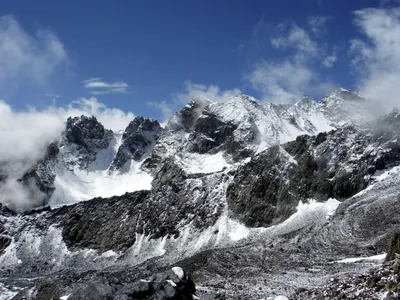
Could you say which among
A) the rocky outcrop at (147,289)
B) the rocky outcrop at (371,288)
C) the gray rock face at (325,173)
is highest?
the gray rock face at (325,173)

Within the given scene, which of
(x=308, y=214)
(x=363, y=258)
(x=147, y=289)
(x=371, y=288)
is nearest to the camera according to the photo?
(x=371, y=288)

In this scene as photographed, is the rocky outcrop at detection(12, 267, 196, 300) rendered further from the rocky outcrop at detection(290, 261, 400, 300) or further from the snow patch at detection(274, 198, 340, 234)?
the snow patch at detection(274, 198, 340, 234)

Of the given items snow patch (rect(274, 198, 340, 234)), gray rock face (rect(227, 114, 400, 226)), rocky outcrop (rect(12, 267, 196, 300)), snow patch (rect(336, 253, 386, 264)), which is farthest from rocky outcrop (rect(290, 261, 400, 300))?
gray rock face (rect(227, 114, 400, 226))

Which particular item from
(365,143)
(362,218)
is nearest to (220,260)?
(362,218)

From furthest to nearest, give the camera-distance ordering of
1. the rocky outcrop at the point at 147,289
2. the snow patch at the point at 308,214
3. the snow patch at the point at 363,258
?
the snow patch at the point at 308,214 → the snow patch at the point at 363,258 → the rocky outcrop at the point at 147,289

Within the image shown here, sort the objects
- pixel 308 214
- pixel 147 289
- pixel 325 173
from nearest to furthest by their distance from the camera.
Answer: pixel 147 289
pixel 308 214
pixel 325 173

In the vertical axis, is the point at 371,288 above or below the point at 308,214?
below

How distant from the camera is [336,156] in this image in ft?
615

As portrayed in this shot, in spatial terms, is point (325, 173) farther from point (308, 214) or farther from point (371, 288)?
point (371, 288)

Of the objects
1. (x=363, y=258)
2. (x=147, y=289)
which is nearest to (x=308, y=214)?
(x=363, y=258)

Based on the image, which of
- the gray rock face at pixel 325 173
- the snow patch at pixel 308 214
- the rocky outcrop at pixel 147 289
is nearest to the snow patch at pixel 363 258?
the rocky outcrop at pixel 147 289

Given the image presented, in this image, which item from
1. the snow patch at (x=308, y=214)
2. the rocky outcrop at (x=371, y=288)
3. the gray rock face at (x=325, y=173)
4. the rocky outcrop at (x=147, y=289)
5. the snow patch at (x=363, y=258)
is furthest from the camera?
the gray rock face at (x=325, y=173)

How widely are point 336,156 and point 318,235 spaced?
60.7 meters

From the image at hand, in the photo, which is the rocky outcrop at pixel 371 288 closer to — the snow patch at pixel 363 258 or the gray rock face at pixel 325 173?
the snow patch at pixel 363 258
